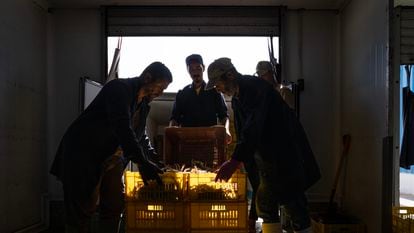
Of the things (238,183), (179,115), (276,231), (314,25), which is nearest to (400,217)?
(276,231)

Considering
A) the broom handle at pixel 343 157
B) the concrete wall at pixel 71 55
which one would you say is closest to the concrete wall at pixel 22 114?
the concrete wall at pixel 71 55

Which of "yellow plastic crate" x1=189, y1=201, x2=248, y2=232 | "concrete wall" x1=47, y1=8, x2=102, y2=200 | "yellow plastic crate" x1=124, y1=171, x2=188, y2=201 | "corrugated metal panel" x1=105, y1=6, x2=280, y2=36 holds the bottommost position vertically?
"yellow plastic crate" x1=189, y1=201, x2=248, y2=232

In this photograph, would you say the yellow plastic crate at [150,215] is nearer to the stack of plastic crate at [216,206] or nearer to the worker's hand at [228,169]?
the stack of plastic crate at [216,206]

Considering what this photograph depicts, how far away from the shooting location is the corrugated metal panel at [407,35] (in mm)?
3998

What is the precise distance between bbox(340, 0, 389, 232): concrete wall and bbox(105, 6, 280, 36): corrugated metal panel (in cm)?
104

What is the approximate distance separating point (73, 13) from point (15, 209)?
92.6 inches

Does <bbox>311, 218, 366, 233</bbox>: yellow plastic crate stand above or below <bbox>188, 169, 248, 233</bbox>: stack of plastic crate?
below

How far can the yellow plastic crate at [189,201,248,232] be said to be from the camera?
8.33 ft

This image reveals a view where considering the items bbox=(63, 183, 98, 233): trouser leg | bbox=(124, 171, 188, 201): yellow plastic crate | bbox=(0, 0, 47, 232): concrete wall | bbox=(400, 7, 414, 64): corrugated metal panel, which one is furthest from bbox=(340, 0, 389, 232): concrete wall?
bbox=(0, 0, 47, 232): concrete wall

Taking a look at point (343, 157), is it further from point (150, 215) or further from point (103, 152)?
point (103, 152)

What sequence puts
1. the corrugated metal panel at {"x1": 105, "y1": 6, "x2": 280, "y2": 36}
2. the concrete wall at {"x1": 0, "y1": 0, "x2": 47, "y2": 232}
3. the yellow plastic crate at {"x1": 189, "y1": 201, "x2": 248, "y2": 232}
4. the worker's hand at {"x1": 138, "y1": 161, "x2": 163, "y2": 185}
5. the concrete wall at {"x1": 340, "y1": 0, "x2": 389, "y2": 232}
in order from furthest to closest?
1. the corrugated metal panel at {"x1": 105, "y1": 6, "x2": 280, "y2": 36}
2. the concrete wall at {"x1": 0, "y1": 0, "x2": 47, "y2": 232}
3. the concrete wall at {"x1": 340, "y1": 0, "x2": 389, "y2": 232}
4. the yellow plastic crate at {"x1": 189, "y1": 201, "x2": 248, "y2": 232}
5. the worker's hand at {"x1": 138, "y1": 161, "x2": 163, "y2": 185}

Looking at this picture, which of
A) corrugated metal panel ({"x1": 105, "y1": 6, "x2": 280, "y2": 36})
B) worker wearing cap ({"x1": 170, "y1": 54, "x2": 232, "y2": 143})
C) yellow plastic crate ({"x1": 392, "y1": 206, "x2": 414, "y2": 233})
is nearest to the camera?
yellow plastic crate ({"x1": 392, "y1": 206, "x2": 414, "y2": 233})

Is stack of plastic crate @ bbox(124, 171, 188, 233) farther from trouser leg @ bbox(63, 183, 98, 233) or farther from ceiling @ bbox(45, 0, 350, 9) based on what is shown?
ceiling @ bbox(45, 0, 350, 9)

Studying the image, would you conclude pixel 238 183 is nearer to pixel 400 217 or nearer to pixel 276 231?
pixel 276 231
